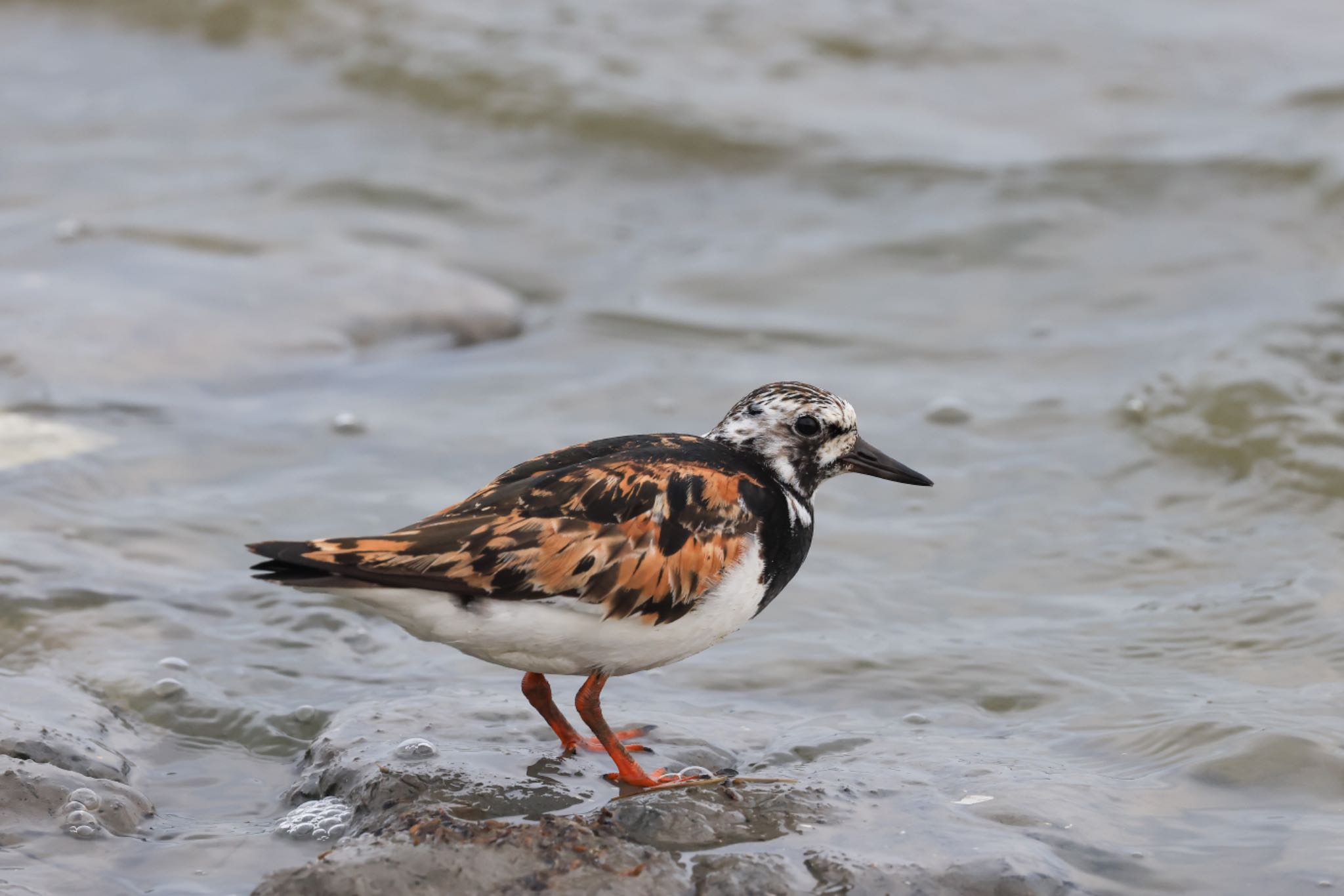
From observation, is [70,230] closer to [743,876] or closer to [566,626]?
[566,626]

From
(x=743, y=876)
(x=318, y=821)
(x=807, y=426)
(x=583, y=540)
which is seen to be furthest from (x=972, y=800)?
(x=318, y=821)

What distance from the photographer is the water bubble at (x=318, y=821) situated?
13.0ft

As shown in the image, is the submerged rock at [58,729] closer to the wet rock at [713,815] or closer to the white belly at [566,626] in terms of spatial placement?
the white belly at [566,626]

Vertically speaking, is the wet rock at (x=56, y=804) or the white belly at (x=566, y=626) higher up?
the white belly at (x=566, y=626)

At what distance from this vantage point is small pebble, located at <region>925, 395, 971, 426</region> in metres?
7.38

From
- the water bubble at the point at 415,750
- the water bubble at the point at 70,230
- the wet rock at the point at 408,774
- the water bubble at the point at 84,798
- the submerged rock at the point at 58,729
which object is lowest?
the water bubble at the point at 84,798

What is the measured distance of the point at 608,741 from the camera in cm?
418

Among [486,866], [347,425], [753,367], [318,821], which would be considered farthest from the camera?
[753,367]

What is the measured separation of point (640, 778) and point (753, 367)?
13.6 feet

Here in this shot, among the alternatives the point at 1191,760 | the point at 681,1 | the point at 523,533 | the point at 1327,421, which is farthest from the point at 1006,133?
the point at 523,533

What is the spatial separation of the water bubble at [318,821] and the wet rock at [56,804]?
0.40 metres

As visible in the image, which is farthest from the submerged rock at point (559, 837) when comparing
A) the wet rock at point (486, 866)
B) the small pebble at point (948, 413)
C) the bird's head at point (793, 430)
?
the small pebble at point (948, 413)

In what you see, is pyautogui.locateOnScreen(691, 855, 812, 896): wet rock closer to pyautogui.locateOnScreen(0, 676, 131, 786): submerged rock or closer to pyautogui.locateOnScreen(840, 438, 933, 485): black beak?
pyautogui.locateOnScreen(840, 438, 933, 485): black beak

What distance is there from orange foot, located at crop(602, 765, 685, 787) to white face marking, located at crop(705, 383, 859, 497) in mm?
934
